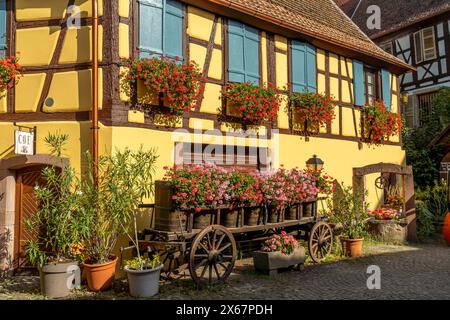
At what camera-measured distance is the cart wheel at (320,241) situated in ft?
24.3

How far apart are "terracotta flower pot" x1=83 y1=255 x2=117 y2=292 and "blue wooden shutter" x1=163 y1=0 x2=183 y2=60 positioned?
375 centimetres

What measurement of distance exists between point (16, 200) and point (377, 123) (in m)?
8.78

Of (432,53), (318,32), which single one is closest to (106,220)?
(318,32)

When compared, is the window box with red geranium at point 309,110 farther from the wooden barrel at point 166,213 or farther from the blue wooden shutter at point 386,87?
the wooden barrel at point 166,213

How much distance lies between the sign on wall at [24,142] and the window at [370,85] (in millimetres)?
8639

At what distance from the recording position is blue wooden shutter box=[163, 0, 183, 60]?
23.4 ft

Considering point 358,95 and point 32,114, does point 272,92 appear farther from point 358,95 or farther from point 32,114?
point 32,114

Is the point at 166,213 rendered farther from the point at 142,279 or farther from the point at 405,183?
the point at 405,183

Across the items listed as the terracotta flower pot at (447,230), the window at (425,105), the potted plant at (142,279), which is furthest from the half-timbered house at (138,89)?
the window at (425,105)

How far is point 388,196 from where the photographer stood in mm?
11203

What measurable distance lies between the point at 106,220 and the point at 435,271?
18.5 feet

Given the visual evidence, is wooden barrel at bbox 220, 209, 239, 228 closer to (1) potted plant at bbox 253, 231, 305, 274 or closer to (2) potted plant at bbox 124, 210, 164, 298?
(1) potted plant at bbox 253, 231, 305, 274

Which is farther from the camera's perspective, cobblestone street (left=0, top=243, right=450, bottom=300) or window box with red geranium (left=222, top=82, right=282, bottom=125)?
window box with red geranium (left=222, top=82, right=282, bottom=125)

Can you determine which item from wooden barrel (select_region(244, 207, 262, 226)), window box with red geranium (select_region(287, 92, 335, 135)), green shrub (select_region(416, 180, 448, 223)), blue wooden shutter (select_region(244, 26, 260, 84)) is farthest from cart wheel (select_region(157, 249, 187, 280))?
green shrub (select_region(416, 180, 448, 223))
